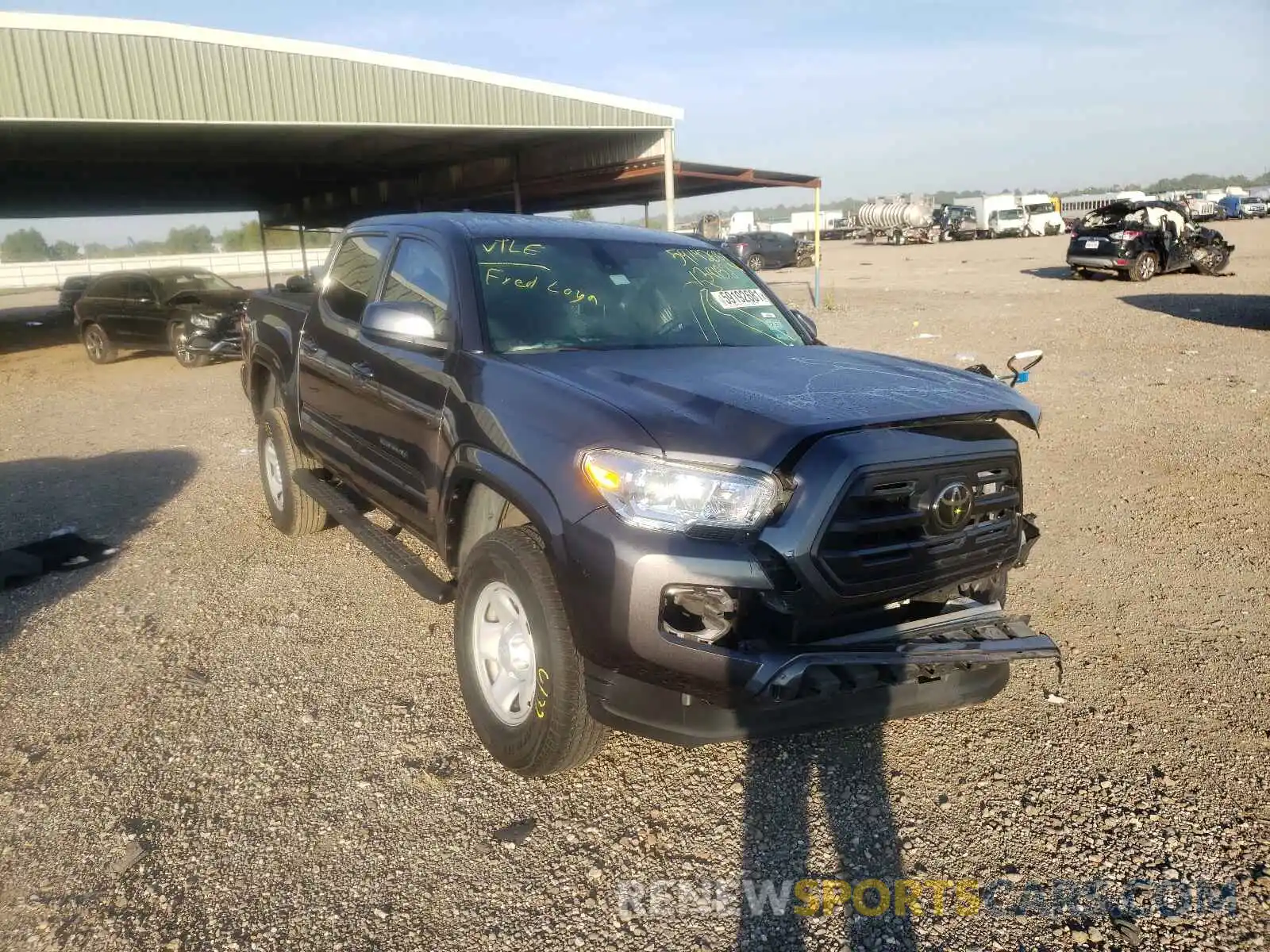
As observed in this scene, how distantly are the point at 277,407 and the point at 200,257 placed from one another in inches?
2492

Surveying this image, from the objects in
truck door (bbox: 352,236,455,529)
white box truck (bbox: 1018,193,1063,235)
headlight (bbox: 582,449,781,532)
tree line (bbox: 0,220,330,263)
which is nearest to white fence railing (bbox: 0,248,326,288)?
tree line (bbox: 0,220,330,263)

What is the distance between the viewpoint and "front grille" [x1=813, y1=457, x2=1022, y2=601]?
2.55 meters

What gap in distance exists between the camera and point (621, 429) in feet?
8.63

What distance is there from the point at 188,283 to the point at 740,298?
13410 mm

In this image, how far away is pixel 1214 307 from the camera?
15844 mm

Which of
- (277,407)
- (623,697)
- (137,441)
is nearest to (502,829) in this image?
(623,697)

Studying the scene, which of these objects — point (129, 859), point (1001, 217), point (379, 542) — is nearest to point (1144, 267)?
point (379, 542)

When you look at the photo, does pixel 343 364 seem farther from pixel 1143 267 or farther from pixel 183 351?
pixel 1143 267

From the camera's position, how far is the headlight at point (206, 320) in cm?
→ 1411

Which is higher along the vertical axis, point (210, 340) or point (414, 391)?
point (414, 391)

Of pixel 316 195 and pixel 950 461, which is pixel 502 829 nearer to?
pixel 950 461

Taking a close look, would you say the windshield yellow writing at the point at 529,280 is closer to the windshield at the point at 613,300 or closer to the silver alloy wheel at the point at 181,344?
the windshield at the point at 613,300

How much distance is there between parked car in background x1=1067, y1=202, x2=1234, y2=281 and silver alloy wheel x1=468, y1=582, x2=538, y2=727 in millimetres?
22380

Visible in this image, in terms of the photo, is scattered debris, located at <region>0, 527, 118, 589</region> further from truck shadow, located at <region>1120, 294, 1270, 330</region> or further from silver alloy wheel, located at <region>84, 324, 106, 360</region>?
truck shadow, located at <region>1120, 294, 1270, 330</region>
